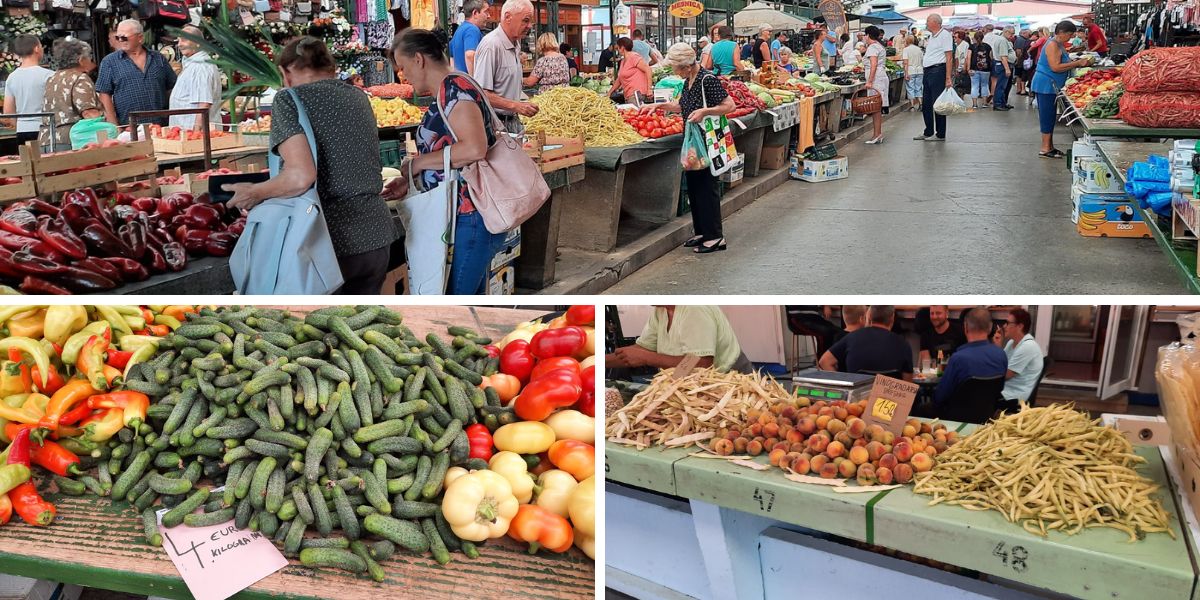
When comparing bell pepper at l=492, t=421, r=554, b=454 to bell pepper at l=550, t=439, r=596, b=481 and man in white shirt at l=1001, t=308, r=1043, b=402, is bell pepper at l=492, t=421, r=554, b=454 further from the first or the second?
man in white shirt at l=1001, t=308, r=1043, b=402

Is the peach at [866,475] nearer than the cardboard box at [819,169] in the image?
Yes

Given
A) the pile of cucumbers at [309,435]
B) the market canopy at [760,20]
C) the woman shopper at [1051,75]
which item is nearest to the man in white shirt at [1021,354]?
the pile of cucumbers at [309,435]

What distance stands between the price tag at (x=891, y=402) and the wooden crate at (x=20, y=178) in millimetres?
3893

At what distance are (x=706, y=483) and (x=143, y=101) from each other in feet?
25.0

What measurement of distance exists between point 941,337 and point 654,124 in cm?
602

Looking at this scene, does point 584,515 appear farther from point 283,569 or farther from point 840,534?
point 840,534

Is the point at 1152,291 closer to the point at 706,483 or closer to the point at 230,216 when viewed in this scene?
the point at 706,483

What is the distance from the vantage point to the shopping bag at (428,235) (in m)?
4.33

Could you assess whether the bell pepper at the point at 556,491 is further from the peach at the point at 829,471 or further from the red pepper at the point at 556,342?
the peach at the point at 829,471

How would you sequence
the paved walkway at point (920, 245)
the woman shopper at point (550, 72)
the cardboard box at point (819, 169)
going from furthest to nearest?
the cardboard box at point (819, 169), the woman shopper at point (550, 72), the paved walkway at point (920, 245)

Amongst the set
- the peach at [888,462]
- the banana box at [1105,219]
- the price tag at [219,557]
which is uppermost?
the price tag at [219,557]

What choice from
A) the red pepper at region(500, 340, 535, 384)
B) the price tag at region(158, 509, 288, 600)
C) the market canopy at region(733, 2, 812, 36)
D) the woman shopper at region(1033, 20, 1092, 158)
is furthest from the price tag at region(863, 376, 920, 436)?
the market canopy at region(733, 2, 812, 36)

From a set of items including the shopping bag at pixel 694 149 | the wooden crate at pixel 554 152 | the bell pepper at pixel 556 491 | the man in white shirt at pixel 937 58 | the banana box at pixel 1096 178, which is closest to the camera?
the bell pepper at pixel 556 491

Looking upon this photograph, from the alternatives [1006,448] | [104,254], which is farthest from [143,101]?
[1006,448]
